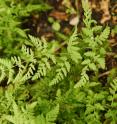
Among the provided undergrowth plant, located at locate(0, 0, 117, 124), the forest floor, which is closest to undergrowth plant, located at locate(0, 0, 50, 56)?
the forest floor

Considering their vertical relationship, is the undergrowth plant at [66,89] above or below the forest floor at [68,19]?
below

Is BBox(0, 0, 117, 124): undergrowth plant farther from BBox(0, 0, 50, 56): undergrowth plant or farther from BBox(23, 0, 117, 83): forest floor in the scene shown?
BBox(0, 0, 50, 56): undergrowth plant

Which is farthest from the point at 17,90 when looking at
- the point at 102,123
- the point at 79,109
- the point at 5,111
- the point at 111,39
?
the point at 111,39

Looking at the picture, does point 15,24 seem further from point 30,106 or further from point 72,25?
point 30,106

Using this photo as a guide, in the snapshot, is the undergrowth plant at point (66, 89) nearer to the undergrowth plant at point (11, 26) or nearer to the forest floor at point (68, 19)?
the forest floor at point (68, 19)

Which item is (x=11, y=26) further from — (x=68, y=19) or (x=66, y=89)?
(x=66, y=89)

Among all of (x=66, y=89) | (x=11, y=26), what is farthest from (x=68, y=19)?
(x=66, y=89)

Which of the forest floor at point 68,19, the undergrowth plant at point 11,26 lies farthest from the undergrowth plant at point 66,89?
the undergrowth plant at point 11,26

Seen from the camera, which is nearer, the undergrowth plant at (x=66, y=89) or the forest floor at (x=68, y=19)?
the undergrowth plant at (x=66, y=89)
